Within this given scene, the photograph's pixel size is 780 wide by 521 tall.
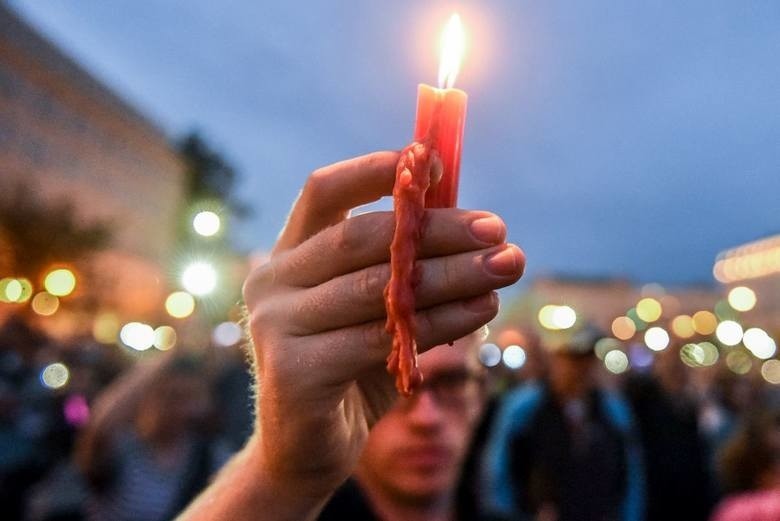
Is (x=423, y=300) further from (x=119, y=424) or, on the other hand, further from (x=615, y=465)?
(x=615, y=465)

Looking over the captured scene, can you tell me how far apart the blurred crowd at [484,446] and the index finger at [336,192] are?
1.61 meters

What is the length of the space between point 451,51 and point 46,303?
3361cm

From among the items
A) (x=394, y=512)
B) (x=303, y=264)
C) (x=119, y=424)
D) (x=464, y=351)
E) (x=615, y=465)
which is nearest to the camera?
(x=303, y=264)

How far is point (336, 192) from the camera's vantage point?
1400 millimetres

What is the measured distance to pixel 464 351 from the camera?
309 centimetres

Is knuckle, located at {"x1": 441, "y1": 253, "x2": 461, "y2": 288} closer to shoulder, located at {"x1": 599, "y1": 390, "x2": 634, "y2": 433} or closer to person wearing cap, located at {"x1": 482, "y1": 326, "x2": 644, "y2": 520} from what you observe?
person wearing cap, located at {"x1": 482, "y1": 326, "x2": 644, "y2": 520}

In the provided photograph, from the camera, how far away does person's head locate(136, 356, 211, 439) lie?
4.77 meters

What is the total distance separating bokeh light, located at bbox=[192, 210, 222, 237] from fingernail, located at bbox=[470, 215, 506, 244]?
3650 mm

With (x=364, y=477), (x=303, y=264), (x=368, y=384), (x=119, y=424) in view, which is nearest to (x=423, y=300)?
(x=303, y=264)

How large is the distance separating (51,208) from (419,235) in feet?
138

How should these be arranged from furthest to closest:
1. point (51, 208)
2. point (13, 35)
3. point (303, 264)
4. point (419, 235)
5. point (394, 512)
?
point (13, 35), point (51, 208), point (394, 512), point (303, 264), point (419, 235)

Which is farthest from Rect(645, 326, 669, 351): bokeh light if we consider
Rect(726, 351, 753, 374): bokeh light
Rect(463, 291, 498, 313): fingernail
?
Rect(463, 291, 498, 313): fingernail

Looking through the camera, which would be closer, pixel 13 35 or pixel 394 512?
pixel 394 512

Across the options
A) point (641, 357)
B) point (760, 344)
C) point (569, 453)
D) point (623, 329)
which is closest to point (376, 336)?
point (569, 453)
